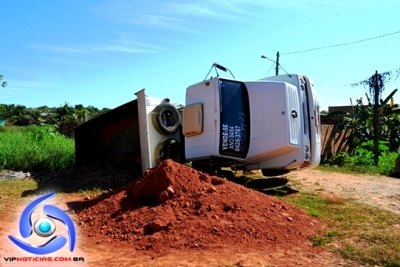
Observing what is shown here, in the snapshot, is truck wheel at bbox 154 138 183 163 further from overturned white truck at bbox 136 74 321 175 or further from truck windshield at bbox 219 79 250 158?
truck windshield at bbox 219 79 250 158

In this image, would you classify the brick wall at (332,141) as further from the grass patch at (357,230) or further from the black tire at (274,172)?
the grass patch at (357,230)

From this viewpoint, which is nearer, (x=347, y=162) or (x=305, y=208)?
(x=305, y=208)

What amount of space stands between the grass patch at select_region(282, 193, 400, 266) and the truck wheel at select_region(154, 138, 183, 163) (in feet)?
9.05

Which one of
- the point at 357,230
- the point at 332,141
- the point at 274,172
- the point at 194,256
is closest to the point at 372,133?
the point at 332,141

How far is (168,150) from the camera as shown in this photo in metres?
10.2

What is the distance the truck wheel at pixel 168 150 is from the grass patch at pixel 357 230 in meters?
2.76

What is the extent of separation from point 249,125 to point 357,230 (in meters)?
3.45

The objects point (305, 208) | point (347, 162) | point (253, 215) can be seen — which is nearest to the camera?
point (253, 215)

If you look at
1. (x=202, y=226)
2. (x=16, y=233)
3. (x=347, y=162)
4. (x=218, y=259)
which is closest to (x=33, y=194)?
(x=16, y=233)

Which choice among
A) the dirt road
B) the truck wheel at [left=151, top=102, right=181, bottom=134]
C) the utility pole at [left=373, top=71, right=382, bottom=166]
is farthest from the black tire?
the utility pole at [left=373, top=71, right=382, bottom=166]

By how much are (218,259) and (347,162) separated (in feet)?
44.6

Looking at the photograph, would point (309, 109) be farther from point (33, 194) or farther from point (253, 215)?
point (33, 194)

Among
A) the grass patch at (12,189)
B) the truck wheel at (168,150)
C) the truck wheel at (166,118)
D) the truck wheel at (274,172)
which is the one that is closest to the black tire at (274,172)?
the truck wheel at (274,172)

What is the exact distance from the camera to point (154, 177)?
6.92 meters
